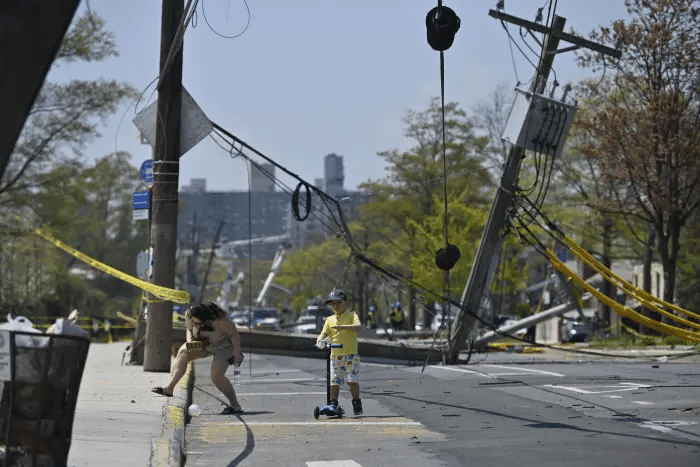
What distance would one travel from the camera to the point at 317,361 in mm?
28422

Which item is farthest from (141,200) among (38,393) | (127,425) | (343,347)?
(38,393)

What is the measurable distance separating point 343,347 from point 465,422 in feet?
5.82

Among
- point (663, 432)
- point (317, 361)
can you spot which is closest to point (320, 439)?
point (663, 432)

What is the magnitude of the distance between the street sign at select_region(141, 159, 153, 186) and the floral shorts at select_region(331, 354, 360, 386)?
7466mm

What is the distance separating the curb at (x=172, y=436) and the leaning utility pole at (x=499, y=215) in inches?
399

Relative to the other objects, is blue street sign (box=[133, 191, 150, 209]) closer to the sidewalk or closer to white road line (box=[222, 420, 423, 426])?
the sidewalk

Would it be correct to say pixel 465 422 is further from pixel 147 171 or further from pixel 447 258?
pixel 147 171

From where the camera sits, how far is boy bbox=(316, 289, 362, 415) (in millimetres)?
14555

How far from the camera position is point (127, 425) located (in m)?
12.5

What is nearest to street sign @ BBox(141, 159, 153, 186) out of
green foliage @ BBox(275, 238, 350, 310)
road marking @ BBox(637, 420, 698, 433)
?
road marking @ BBox(637, 420, 698, 433)

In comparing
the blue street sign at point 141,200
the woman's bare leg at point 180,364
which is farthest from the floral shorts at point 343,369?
the blue street sign at point 141,200

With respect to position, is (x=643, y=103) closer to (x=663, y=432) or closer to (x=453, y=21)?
(x=453, y=21)

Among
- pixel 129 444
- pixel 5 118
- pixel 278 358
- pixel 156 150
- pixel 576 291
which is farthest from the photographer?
pixel 576 291

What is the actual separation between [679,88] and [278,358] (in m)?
14.5
